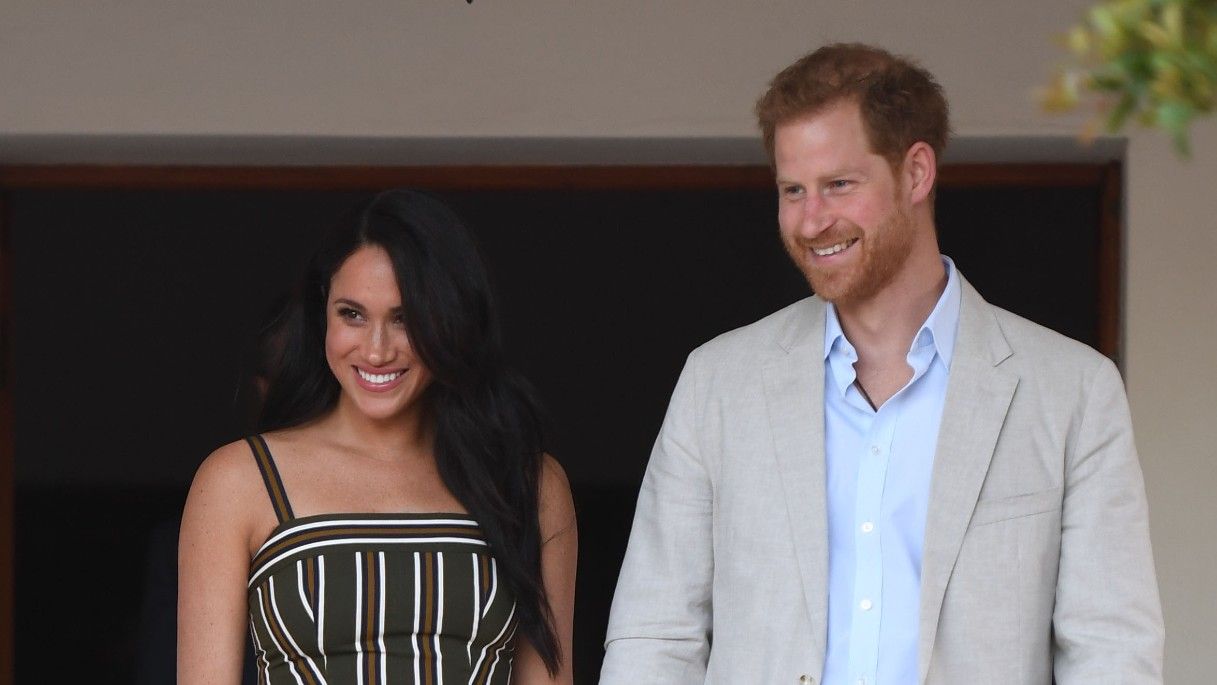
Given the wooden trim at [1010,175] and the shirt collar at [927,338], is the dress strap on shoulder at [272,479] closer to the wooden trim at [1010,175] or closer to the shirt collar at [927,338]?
the shirt collar at [927,338]

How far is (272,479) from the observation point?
8.63 feet

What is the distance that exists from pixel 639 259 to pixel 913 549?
203 centimetres

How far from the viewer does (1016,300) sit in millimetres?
4207

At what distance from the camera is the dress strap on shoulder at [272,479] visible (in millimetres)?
2605

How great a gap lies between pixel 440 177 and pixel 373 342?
1.62 m

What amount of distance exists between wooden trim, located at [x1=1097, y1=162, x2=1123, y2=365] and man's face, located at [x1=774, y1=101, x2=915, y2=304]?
1.73 metres

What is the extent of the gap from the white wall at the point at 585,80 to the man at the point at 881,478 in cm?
124

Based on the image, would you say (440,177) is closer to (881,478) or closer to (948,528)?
(881,478)

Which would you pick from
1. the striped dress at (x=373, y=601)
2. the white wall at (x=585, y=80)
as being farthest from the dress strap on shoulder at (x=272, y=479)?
the white wall at (x=585, y=80)

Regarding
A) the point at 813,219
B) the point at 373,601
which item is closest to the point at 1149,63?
the point at 813,219

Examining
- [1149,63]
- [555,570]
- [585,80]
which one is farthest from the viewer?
[585,80]

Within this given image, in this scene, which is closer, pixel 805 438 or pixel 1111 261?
pixel 805 438

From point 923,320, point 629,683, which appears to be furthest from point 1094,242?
point 629,683

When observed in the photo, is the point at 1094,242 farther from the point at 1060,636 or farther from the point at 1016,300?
the point at 1060,636
